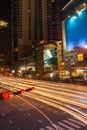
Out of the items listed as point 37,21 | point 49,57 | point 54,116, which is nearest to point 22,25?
point 37,21

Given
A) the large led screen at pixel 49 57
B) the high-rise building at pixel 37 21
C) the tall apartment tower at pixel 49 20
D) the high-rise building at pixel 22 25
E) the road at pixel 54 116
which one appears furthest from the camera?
the tall apartment tower at pixel 49 20

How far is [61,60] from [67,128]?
83809 mm

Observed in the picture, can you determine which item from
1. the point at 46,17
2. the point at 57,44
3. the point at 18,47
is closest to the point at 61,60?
the point at 57,44

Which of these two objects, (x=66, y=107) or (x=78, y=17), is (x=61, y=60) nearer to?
(x=78, y=17)

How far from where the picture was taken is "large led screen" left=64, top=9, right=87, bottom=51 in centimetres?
7462

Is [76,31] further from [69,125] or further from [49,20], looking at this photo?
[49,20]

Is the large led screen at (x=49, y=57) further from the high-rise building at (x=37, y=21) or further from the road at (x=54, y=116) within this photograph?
the road at (x=54, y=116)

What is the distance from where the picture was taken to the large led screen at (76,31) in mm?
74625

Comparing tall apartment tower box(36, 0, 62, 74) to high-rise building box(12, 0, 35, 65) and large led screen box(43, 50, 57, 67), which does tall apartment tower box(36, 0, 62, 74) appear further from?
large led screen box(43, 50, 57, 67)

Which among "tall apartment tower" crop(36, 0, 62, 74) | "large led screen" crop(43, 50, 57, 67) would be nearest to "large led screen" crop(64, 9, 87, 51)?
"large led screen" crop(43, 50, 57, 67)

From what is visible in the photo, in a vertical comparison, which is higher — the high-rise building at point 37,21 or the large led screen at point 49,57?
the high-rise building at point 37,21

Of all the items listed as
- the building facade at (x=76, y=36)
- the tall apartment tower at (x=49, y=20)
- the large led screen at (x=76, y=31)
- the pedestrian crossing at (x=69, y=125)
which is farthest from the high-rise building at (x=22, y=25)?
the pedestrian crossing at (x=69, y=125)

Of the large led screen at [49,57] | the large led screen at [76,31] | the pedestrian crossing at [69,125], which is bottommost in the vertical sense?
the pedestrian crossing at [69,125]

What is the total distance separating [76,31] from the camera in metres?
78.1
